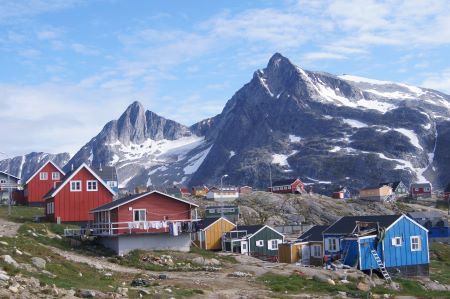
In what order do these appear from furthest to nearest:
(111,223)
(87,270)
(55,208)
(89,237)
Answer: (55,208), (89,237), (111,223), (87,270)

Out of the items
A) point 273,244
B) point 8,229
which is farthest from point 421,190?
point 8,229

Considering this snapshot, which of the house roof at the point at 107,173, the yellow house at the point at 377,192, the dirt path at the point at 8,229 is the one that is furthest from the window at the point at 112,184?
the yellow house at the point at 377,192

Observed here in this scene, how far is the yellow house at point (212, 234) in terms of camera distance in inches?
2643

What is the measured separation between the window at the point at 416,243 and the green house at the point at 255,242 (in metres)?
15.1

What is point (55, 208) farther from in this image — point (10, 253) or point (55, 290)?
point (55, 290)

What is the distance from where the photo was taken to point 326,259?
2135 inches

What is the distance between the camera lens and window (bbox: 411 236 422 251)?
178ft

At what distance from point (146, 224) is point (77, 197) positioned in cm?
1462

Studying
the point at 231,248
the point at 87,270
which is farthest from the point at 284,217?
the point at 87,270

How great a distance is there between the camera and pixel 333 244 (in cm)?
5453

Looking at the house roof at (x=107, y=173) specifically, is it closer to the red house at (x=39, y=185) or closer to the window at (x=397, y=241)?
the red house at (x=39, y=185)

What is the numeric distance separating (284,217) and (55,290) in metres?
78.1

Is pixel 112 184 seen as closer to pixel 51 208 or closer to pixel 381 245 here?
pixel 51 208

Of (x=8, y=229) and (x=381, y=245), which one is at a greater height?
(x=8, y=229)
